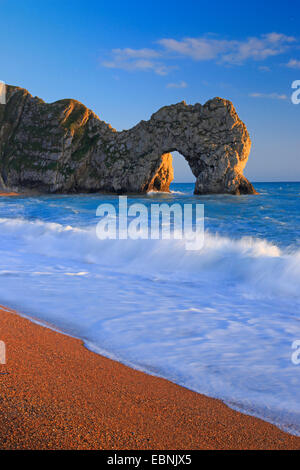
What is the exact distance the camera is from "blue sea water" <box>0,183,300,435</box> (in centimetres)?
295

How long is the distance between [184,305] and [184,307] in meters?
0.12

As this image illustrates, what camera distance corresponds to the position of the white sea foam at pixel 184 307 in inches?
116

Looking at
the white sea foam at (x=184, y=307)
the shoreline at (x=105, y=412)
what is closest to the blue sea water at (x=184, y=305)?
the white sea foam at (x=184, y=307)

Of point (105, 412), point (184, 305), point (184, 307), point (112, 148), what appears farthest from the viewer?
point (112, 148)

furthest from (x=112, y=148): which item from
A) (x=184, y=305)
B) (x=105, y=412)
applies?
(x=105, y=412)

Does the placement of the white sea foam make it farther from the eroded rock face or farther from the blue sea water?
the eroded rock face

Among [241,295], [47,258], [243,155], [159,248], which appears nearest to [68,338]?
[241,295]

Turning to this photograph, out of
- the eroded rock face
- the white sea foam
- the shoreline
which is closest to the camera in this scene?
the shoreline

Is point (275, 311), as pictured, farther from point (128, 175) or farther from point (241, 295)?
point (128, 175)

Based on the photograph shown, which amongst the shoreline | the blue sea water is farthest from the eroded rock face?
the shoreline

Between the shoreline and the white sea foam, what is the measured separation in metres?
0.28

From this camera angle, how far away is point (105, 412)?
6.81 ft

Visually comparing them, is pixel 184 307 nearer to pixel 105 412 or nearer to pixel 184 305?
pixel 184 305

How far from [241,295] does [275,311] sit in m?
1.08
